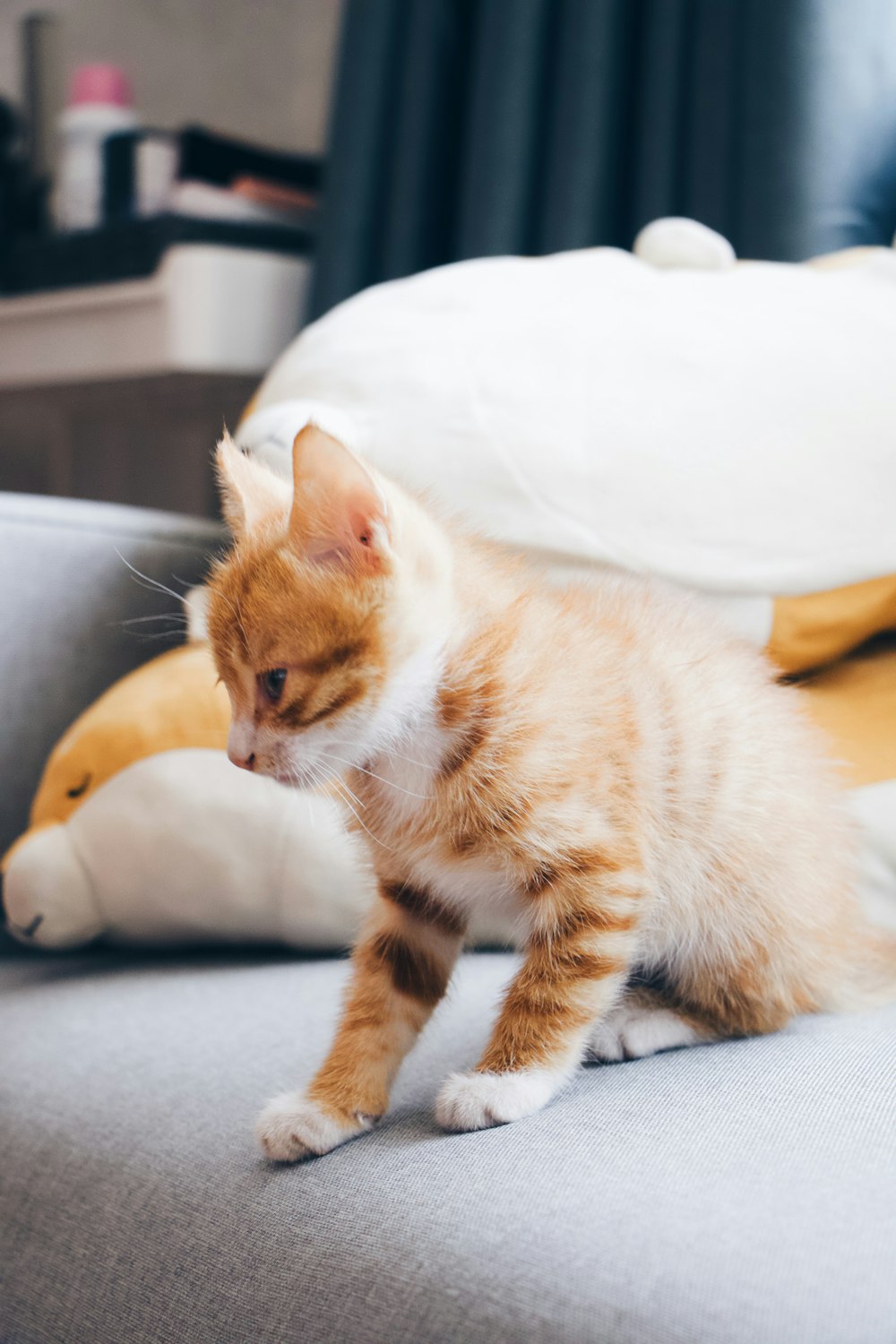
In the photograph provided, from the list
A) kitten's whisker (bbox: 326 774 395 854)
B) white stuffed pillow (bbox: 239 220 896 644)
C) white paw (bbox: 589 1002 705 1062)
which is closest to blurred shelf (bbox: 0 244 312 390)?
white stuffed pillow (bbox: 239 220 896 644)

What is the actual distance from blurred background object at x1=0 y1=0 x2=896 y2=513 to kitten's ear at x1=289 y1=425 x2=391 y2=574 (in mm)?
962

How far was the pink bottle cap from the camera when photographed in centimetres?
201

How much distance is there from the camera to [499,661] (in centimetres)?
65

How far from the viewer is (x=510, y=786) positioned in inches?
24.8

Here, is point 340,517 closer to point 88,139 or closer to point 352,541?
point 352,541

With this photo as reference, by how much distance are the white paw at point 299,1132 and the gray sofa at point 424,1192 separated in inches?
0.4

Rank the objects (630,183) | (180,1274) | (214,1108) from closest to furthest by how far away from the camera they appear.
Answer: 1. (180,1274)
2. (214,1108)
3. (630,183)

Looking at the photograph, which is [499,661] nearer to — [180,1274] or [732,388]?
[180,1274]

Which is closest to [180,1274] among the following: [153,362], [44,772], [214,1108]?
[214,1108]

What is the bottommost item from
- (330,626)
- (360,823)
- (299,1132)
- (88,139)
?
(299,1132)

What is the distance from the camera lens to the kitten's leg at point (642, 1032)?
709 mm

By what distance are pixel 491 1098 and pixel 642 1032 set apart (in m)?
0.15

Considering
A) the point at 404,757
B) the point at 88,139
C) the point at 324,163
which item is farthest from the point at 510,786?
the point at 88,139

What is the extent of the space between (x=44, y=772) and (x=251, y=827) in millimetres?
247
